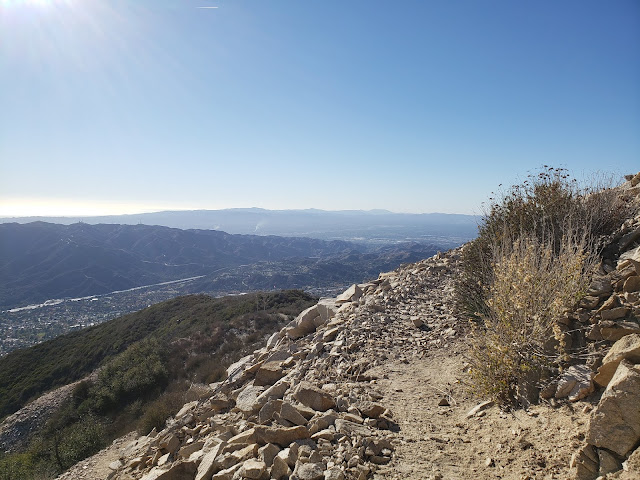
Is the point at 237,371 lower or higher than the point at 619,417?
lower

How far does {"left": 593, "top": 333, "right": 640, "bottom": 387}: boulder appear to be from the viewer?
107 inches

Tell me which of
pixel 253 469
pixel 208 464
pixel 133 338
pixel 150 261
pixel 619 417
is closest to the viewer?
pixel 619 417

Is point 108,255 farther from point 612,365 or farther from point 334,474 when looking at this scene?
point 612,365

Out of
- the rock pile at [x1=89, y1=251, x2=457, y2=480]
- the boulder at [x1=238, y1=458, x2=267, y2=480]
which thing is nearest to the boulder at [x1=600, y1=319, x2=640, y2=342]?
the rock pile at [x1=89, y1=251, x2=457, y2=480]

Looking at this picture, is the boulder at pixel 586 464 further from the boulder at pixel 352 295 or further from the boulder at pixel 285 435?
the boulder at pixel 352 295

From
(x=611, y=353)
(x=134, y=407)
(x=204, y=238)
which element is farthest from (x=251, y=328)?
(x=204, y=238)

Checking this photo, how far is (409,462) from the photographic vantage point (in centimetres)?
327

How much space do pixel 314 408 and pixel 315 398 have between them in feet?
0.41

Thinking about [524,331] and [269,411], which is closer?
[524,331]

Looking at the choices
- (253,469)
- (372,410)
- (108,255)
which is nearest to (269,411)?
(253,469)

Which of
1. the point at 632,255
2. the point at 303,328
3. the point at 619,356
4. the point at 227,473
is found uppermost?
the point at 632,255

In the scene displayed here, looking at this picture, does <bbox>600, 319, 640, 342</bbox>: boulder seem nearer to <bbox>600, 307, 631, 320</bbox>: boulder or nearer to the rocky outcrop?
the rocky outcrop

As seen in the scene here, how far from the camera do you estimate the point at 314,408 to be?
457cm

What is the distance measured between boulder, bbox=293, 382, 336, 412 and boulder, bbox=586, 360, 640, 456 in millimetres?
2833
